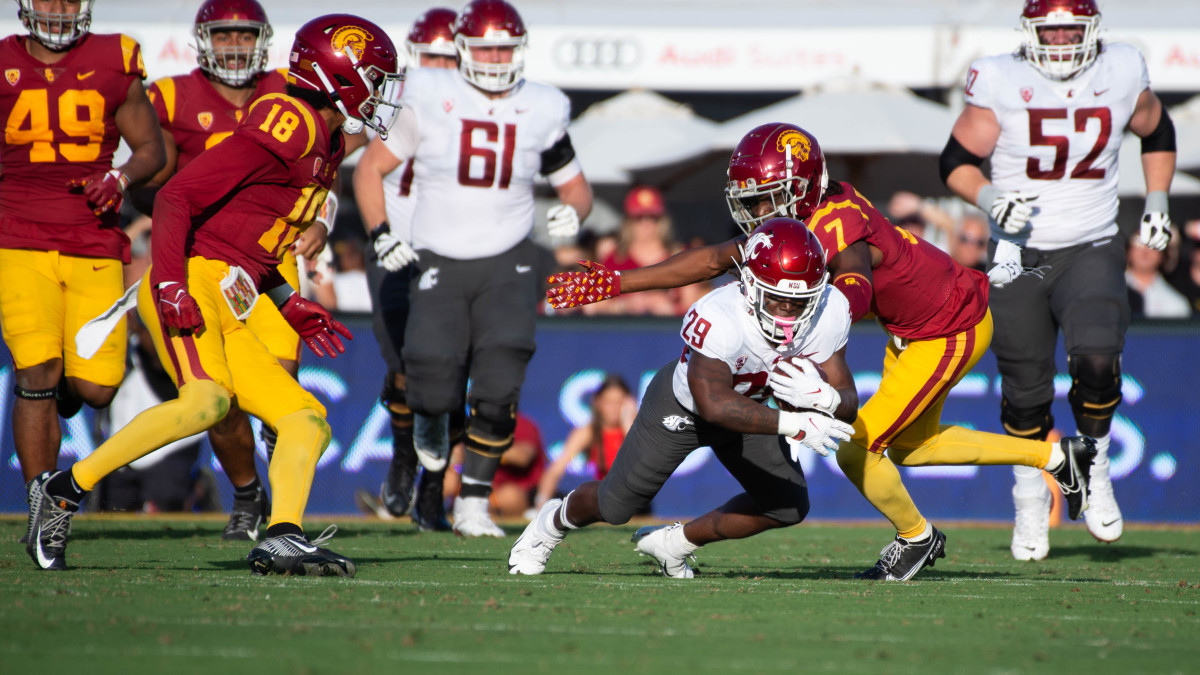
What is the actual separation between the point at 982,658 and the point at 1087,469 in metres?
2.05

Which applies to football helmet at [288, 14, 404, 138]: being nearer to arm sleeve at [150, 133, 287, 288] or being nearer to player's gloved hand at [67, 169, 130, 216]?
arm sleeve at [150, 133, 287, 288]

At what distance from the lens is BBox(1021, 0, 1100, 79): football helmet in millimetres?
5816

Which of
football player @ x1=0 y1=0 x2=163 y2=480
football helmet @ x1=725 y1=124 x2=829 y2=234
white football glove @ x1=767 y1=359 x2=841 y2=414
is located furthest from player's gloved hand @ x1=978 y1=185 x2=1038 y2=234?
football player @ x1=0 y1=0 x2=163 y2=480

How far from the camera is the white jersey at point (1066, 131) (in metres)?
5.93

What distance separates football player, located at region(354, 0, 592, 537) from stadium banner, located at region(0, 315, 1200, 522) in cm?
153

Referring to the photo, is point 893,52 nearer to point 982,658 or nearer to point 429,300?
point 429,300

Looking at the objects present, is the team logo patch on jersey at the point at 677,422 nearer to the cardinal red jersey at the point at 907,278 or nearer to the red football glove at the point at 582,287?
the red football glove at the point at 582,287

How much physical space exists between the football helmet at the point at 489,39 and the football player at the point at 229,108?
905mm

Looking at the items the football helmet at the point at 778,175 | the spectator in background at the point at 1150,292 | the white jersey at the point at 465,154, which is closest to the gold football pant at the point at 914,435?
the football helmet at the point at 778,175

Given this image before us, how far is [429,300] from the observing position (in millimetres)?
6504

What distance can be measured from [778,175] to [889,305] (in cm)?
65

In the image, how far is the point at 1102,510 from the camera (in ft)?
18.8

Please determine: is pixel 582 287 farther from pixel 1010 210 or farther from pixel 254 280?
pixel 1010 210

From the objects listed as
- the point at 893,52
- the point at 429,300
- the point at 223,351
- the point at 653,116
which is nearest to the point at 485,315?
the point at 429,300
